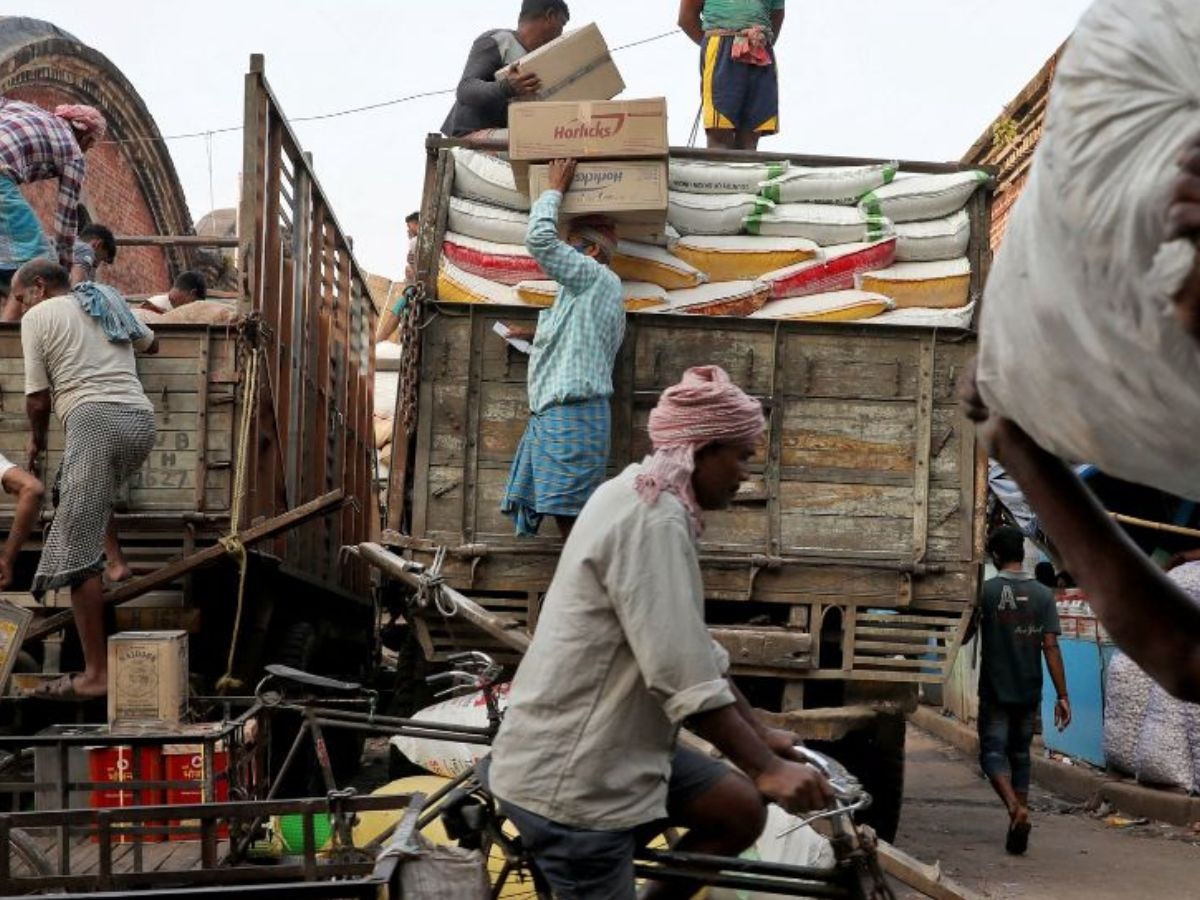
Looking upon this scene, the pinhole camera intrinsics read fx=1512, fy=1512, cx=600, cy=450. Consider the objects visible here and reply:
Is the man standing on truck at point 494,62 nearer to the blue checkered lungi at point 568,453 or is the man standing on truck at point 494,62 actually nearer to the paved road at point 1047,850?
the blue checkered lungi at point 568,453

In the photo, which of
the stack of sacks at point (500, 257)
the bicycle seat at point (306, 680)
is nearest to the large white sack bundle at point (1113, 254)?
the bicycle seat at point (306, 680)

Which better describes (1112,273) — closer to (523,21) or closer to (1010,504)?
(523,21)

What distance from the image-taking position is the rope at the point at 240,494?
249 inches

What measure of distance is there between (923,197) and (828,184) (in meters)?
0.43

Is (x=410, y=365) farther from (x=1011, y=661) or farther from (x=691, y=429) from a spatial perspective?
(x=691, y=429)

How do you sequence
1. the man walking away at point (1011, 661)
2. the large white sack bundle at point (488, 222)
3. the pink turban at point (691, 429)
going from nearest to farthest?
the pink turban at point (691, 429)
the large white sack bundle at point (488, 222)
the man walking away at point (1011, 661)

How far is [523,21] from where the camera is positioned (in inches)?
330

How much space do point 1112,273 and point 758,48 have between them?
308 inches

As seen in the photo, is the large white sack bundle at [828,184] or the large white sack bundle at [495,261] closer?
the large white sack bundle at [495,261]

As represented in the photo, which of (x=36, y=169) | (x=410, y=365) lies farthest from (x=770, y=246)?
(x=36, y=169)

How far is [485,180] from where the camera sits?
682cm

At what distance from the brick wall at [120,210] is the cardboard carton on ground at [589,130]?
10614mm

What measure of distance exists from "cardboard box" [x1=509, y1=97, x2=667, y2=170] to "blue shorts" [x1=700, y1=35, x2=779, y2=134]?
2397 mm

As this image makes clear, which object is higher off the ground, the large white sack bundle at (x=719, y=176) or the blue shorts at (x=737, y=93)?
the blue shorts at (x=737, y=93)
